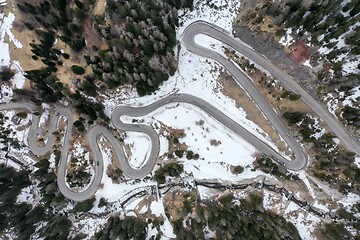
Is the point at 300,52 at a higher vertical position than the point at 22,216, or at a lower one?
higher

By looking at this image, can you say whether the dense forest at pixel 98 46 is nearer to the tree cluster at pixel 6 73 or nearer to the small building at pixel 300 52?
the tree cluster at pixel 6 73

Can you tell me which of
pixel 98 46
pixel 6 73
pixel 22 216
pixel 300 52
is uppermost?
pixel 98 46

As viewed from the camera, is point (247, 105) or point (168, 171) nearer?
point (247, 105)

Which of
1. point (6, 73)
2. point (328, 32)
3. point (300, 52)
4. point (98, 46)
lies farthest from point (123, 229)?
point (328, 32)

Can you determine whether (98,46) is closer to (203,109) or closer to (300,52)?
(203,109)

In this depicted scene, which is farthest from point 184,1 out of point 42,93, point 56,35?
point 42,93

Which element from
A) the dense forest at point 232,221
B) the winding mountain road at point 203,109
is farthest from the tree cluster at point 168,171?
the dense forest at point 232,221

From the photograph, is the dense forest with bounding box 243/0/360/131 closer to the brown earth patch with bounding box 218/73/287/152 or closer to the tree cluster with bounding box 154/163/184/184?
the brown earth patch with bounding box 218/73/287/152

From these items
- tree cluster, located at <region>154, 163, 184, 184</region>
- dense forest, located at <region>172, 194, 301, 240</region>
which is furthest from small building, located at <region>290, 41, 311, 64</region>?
tree cluster, located at <region>154, 163, 184, 184</region>

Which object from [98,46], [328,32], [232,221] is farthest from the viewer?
[98,46]
